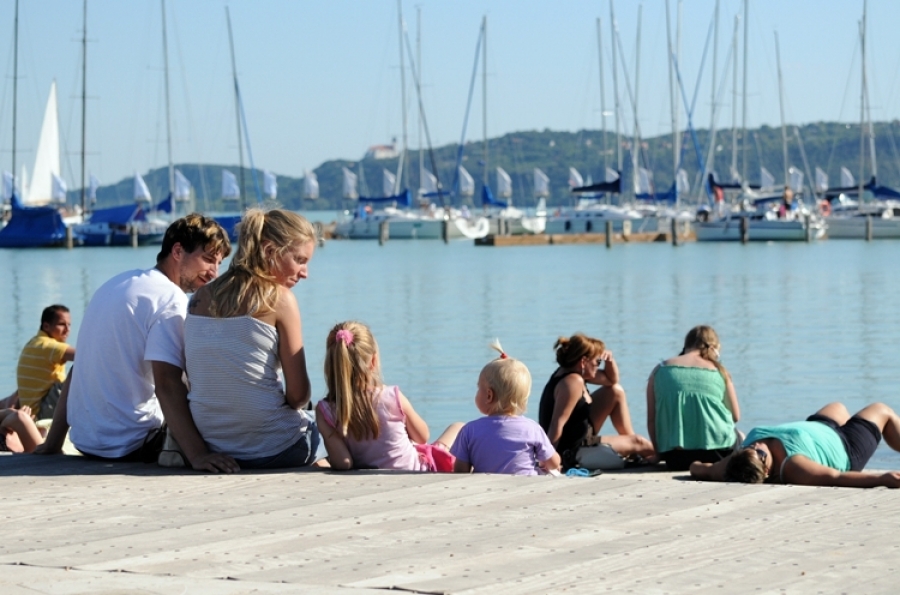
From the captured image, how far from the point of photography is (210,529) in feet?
15.9

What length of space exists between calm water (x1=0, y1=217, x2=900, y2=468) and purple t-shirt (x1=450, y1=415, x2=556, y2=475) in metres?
4.63

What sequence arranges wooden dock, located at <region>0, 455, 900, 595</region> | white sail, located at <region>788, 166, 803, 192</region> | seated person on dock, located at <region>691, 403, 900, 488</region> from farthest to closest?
white sail, located at <region>788, 166, 803, 192</region>
seated person on dock, located at <region>691, 403, 900, 488</region>
wooden dock, located at <region>0, 455, 900, 595</region>

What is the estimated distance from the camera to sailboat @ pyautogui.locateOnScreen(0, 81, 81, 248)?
233ft

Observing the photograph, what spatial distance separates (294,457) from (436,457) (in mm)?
869

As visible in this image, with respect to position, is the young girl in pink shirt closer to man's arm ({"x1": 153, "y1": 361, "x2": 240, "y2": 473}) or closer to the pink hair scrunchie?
the pink hair scrunchie

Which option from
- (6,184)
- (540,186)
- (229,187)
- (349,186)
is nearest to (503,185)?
(540,186)

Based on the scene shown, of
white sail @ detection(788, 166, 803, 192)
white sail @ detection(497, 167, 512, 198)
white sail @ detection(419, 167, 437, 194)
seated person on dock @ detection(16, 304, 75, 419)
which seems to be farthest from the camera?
white sail @ detection(497, 167, 512, 198)

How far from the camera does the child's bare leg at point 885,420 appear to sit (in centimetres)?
722

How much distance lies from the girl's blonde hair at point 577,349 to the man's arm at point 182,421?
2508 millimetres

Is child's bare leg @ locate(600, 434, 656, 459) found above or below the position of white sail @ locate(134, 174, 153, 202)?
below

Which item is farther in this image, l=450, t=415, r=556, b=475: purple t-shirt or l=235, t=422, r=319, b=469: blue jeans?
l=450, t=415, r=556, b=475: purple t-shirt

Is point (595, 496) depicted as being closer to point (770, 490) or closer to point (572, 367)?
point (770, 490)

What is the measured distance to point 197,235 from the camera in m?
6.14

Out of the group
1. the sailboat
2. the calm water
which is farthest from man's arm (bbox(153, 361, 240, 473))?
the sailboat
